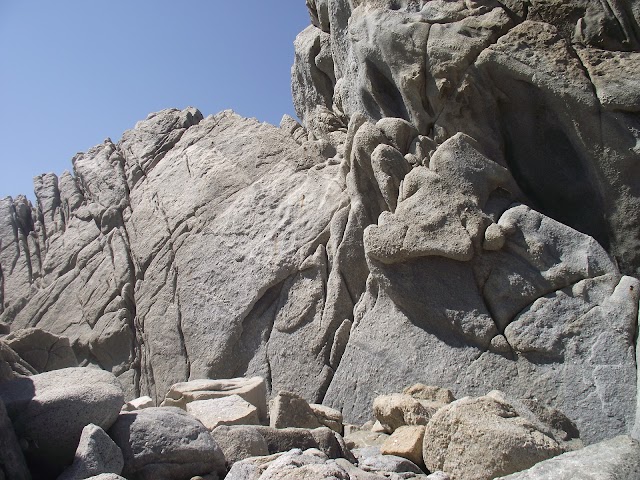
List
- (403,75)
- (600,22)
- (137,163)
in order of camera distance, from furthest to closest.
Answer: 1. (137,163)
2. (403,75)
3. (600,22)

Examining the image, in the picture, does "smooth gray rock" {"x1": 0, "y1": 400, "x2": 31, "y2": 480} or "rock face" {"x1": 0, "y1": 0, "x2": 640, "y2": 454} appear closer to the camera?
"smooth gray rock" {"x1": 0, "y1": 400, "x2": 31, "y2": 480}

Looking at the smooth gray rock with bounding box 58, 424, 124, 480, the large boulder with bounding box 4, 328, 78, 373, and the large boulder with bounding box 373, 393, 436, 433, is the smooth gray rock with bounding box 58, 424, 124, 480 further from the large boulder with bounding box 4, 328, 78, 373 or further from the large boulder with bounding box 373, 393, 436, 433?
the large boulder with bounding box 4, 328, 78, 373

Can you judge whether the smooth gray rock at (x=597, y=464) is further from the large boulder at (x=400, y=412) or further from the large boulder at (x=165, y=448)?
the large boulder at (x=400, y=412)

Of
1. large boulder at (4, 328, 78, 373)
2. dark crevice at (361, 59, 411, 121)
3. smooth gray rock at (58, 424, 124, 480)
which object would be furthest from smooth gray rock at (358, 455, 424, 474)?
dark crevice at (361, 59, 411, 121)

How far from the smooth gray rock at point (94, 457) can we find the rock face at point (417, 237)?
253 inches

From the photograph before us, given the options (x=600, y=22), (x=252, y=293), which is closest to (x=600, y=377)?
(x=600, y=22)

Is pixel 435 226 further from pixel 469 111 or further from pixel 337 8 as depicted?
pixel 337 8

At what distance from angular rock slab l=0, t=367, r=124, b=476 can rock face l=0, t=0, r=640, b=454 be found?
616cm

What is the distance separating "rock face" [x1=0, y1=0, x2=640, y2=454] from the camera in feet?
37.0

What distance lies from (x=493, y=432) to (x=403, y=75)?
935cm

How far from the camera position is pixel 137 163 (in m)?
23.1

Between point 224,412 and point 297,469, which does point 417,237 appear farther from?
point 297,469

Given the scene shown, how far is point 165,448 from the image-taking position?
22.1 ft

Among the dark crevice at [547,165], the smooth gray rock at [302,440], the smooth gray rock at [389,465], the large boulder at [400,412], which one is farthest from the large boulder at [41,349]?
the dark crevice at [547,165]
